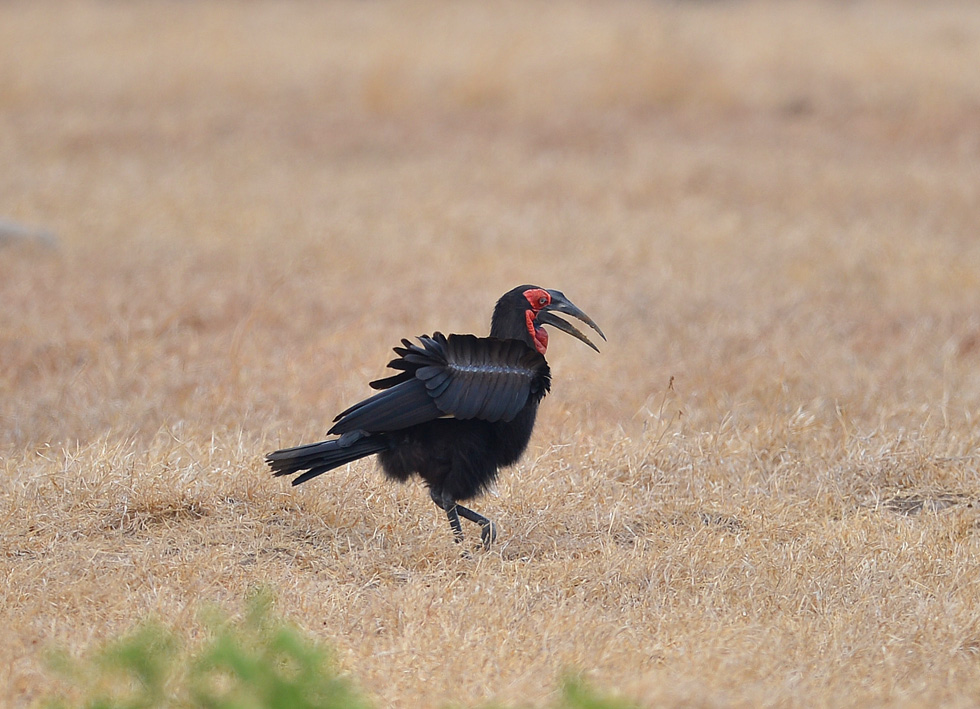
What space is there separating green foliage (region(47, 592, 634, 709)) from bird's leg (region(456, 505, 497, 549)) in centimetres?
97

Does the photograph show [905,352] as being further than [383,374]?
Yes

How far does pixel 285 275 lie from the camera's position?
7613 mm

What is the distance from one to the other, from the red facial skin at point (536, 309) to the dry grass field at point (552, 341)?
22.9 inches

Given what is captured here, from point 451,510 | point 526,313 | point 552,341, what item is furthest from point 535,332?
point 552,341

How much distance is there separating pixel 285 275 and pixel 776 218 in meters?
3.99

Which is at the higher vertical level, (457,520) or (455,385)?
(455,385)

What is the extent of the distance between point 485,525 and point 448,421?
35 cm

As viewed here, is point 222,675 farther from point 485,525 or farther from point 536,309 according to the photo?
point 536,309

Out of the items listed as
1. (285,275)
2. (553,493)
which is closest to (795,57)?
(285,275)

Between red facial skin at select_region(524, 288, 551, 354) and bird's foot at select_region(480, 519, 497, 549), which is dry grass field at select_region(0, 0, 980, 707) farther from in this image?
red facial skin at select_region(524, 288, 551, 354)

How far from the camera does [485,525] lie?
13.1 ft

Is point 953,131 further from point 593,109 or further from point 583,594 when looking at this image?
point 583,594

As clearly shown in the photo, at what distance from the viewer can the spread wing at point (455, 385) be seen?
3.83 meters

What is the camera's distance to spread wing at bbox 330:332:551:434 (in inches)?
151
